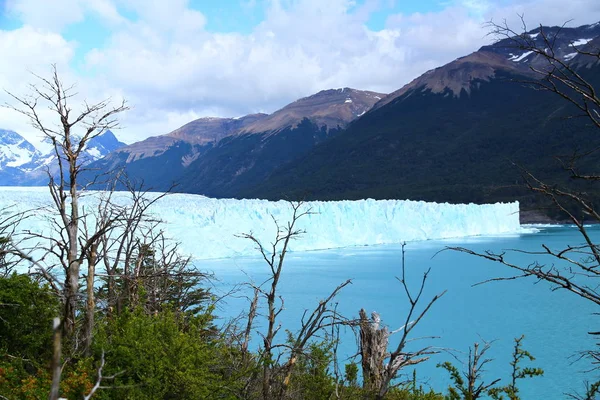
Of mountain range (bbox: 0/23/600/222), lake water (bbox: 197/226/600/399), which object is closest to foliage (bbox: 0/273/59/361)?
lake water (bbox: 197/226/600/399)

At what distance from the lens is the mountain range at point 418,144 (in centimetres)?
5116

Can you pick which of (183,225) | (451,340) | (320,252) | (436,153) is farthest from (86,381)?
(436,153)

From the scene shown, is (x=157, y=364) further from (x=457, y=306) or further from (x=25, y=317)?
(x=457, y=306)

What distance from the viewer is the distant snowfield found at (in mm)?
20438

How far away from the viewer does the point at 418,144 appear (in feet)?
225

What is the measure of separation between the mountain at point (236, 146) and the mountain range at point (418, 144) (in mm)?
412

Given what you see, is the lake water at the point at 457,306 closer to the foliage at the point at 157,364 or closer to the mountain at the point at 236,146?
the foliage at the point at 157,364

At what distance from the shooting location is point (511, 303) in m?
14.1

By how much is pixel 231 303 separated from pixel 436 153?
2132 inches

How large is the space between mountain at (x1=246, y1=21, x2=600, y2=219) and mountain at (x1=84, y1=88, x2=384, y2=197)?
18525 millimetres

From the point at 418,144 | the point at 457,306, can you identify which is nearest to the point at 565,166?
the point at 457,306

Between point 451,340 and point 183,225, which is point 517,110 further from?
point 451,340

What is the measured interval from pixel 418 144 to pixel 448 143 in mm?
4131

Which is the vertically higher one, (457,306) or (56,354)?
(56,354)
